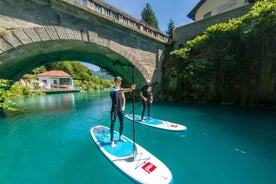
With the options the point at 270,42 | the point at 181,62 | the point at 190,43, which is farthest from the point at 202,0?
the point at 270,42

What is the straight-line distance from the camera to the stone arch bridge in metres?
6.36

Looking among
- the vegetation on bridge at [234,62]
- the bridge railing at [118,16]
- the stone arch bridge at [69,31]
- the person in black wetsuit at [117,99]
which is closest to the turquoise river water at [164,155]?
the person in black wetsuit at [117,99]

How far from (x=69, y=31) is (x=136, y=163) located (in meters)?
7.80

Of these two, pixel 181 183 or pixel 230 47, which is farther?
pixel 230 47

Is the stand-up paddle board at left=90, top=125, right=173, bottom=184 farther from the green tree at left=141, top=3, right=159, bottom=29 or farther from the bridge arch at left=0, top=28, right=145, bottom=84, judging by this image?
the green tree at left=141, top=3, right=159, bottom=29

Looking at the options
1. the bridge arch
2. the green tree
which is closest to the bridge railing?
the bridge arch

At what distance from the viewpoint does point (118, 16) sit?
33.4 ft

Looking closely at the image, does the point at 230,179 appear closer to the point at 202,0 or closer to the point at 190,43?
the point at 190,43

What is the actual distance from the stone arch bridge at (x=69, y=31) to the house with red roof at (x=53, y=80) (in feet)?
99.2

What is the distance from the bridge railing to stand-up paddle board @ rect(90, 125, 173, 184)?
8011 mm

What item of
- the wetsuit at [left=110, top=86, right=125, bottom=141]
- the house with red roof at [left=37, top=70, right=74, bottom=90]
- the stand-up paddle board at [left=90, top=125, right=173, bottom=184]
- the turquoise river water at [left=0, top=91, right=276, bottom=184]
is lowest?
the turquoise river water at [left=0, top=91, right=276, bottom=184]

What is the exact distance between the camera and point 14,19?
6.33m

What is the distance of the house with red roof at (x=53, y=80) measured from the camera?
117 ft

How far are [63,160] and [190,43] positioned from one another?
43.9 feet
